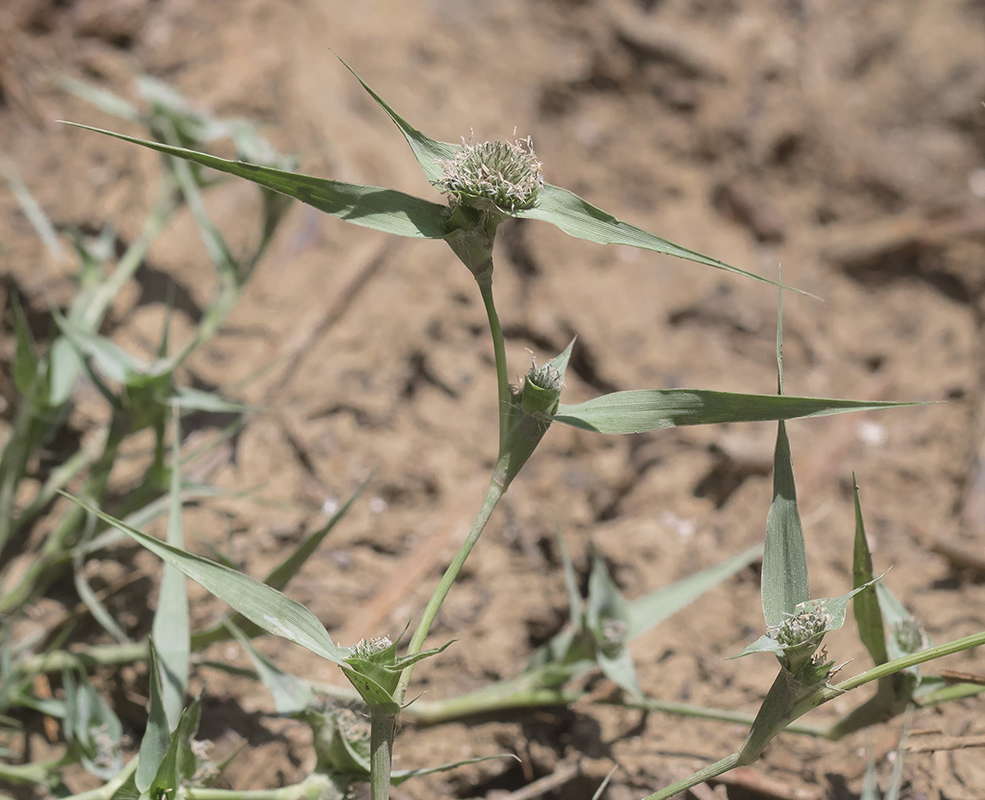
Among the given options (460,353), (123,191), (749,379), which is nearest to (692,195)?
(749,379)

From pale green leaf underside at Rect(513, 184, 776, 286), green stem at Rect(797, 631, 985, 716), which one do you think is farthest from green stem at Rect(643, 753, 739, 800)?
pale green leaf underside at Rect(513, 184, 776, 286)

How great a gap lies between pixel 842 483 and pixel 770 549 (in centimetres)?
106

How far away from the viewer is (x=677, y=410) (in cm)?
90

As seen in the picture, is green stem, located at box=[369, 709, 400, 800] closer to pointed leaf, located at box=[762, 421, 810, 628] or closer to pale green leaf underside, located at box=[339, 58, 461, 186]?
pointed leaf, located at box=[762, 421, 810, 628]

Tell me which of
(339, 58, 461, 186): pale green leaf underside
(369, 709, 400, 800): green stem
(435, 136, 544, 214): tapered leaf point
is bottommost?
(369, 709, 400, 800): green stem

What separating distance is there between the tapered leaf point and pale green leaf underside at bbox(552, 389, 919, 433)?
0.24 metres

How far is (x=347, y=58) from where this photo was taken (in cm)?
237

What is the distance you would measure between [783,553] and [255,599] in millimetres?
572

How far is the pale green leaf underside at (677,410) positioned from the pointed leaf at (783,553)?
0.16ft

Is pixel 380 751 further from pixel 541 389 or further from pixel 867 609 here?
pixel 867 609

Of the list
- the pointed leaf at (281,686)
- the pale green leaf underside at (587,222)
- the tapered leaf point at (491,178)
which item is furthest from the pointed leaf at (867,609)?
the pointed leaf at (281,686)

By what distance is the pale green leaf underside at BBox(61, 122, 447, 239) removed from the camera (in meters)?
0.84

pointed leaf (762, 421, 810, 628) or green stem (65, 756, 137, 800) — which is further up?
pointed leaf (762, 421, 810, 628)

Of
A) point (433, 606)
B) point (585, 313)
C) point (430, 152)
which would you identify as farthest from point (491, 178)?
point (585, 313)
